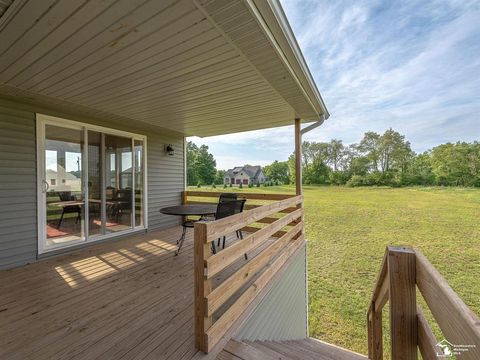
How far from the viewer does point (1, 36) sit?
1.79m

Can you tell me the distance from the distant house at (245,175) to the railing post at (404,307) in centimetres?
3901

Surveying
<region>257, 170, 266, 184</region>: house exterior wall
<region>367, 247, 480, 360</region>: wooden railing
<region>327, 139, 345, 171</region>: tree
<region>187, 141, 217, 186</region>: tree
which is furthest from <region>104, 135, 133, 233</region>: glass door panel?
<region>257, 170, 266, 184</region>: house exterior wall

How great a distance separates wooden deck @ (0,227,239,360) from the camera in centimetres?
170

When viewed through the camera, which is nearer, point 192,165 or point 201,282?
point 201,282

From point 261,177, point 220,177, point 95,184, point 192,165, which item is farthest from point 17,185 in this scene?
point 261,177

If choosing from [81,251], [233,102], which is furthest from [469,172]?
[81,251]

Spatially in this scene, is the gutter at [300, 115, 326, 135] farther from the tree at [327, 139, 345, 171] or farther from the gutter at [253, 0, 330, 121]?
the tree at [327, 139, 345, 171]

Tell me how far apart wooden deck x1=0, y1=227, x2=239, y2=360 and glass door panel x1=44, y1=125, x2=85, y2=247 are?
1.44 feet

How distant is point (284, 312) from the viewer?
10.5 ft

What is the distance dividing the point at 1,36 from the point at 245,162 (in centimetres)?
4306

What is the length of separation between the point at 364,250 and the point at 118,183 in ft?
27.0

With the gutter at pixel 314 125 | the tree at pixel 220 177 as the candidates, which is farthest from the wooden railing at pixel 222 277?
the tree at pixel 220 177

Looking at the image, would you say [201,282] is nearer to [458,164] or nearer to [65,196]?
[65,196]

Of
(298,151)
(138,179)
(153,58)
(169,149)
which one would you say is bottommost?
(138,179)
